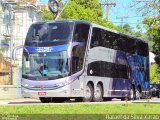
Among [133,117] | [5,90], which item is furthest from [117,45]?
[133,117]

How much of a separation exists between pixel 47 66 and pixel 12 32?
24300mm

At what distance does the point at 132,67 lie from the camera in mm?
34844

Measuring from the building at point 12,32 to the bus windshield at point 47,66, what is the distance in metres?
9.31

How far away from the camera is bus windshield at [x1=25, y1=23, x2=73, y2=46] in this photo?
2645cm

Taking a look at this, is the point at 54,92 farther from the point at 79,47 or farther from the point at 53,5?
the point at 53,5

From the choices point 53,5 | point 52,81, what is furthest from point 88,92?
point 53,5

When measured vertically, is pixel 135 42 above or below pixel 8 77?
above

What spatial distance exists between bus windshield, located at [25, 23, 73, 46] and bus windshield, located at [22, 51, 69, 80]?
0.68 metres

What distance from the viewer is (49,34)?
26734 mm

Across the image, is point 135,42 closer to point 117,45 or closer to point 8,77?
point 117,45

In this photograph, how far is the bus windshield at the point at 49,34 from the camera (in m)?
26.5

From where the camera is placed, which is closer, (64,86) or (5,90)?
Answer: (64,86)

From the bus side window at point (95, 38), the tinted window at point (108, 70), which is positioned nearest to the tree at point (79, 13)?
the tinted window at point (108, 70)

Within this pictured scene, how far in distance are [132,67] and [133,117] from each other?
70.4ft
